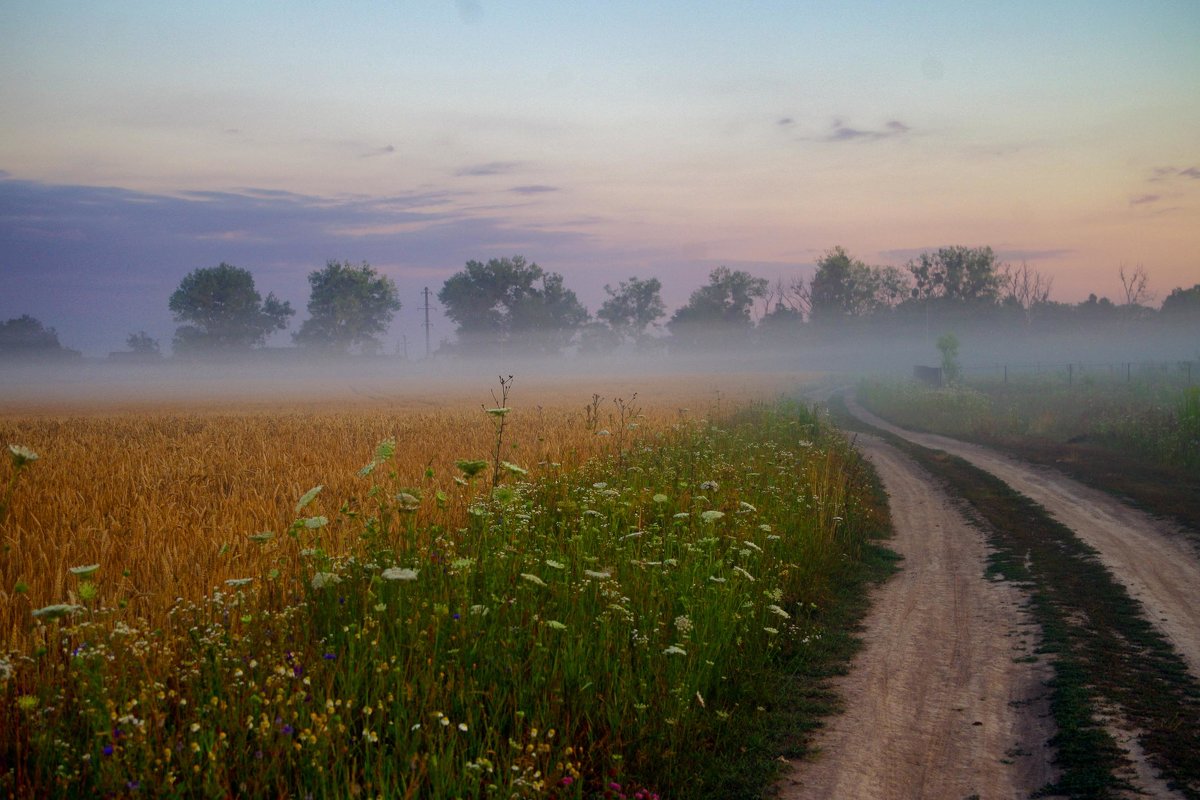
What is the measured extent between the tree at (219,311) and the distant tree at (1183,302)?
144 metres

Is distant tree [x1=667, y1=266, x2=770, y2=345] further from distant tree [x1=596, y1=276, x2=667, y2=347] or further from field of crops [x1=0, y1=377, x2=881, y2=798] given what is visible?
field of crops [x1=0, y1=377, x2=881, y2=798]

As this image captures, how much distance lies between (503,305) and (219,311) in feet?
145

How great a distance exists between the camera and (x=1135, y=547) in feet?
39.2

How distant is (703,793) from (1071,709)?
3.08 m

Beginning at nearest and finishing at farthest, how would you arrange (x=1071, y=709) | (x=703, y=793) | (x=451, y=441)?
A: (x=703, y=793), (x=1071, y=709), (x=451, y=441)

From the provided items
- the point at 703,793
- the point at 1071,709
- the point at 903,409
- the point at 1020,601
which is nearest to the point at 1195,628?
the point at 1020,601

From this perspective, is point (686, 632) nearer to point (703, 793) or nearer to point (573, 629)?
point (573, 629)

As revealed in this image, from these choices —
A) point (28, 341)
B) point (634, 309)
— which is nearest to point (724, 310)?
point (634, 309)

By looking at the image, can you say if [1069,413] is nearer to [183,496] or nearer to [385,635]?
[183,496]

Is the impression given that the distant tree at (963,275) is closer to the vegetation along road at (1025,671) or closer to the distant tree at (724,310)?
the distant tree at (724,310)

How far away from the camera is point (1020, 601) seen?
9.23 meters

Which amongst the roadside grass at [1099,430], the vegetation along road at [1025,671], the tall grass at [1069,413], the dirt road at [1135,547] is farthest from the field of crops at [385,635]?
the tall grass at [1069,413]

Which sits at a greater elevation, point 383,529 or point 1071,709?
point 383,529

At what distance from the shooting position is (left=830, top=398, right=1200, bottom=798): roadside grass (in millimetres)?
5148
